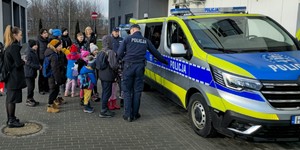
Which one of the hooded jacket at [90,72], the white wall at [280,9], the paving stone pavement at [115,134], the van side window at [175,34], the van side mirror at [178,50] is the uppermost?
the white wall at [280,9]

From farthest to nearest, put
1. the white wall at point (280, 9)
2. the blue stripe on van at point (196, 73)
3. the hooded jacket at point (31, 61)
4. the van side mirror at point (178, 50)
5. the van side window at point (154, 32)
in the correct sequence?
the white wall at point (280, 9) → the van side window at point (154, 32) → the hooded jacket at point (31, 61) → the van side mirror at point (178, 50) → the blue stripe on van at point (196, 73)

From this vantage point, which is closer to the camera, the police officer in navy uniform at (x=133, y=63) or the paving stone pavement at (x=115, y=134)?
the paving stone pavement at (x=115, y=134)

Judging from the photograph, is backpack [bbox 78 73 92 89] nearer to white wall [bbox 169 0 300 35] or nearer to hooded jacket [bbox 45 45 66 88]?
hooded jacket [bbox 45 45 66 88]

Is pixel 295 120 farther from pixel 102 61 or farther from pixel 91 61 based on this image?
pixel 91 61

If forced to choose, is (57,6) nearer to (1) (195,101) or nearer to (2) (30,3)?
(2) (30,3)

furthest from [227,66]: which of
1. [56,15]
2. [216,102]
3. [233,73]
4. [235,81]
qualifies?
[56,15]

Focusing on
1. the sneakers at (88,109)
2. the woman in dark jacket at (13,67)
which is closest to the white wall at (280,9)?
the sneakers at (88,109)

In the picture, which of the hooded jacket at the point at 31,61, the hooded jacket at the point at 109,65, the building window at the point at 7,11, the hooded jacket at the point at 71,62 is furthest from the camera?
the building window at the point at 7,11

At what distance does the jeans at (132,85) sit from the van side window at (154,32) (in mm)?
1241

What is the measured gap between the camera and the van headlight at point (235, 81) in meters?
4.04

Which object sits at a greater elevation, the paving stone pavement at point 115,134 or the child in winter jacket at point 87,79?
the child in winter jacket at point 87,79

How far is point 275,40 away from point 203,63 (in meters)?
1.45

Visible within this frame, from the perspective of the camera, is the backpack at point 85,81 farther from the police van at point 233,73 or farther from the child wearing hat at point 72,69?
the police van at point 233,73

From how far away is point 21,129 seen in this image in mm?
5363
